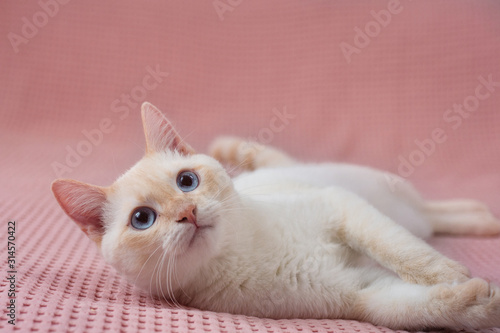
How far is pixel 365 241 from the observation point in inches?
44.3

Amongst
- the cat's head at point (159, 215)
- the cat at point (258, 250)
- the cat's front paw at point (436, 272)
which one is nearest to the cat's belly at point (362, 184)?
the cat at point (258, 250)

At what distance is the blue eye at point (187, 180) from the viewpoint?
109 centimetres

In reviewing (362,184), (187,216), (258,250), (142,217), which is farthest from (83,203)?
(362,184)

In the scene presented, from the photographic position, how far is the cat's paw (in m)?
0.92

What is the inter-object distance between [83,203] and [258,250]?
412 millimetres

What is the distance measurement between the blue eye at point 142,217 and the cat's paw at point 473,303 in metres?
0.61

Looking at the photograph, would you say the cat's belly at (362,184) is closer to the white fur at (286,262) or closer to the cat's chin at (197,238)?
the white fur at (286,262)

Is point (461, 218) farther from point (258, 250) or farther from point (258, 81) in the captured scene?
point (258, 81)

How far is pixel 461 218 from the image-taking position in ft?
5.69

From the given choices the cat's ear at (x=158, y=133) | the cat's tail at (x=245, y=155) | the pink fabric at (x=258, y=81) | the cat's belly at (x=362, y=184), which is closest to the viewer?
the cat's ear at (x=158, y=133)

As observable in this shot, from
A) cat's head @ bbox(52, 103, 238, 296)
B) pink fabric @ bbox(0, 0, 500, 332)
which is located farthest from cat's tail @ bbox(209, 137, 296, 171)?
cat's head @ bbox(52, 103, 238, 296)

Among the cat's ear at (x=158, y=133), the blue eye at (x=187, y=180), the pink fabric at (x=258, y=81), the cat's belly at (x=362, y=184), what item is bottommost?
the blue eye at (x=187, y=180)

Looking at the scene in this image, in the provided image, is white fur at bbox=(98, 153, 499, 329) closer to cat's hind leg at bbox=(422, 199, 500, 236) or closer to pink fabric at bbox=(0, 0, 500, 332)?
cat's hind leg at bbox=(422, 199, 500, 236)

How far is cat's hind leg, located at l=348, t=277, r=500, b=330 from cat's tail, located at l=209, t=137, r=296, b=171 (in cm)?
79
